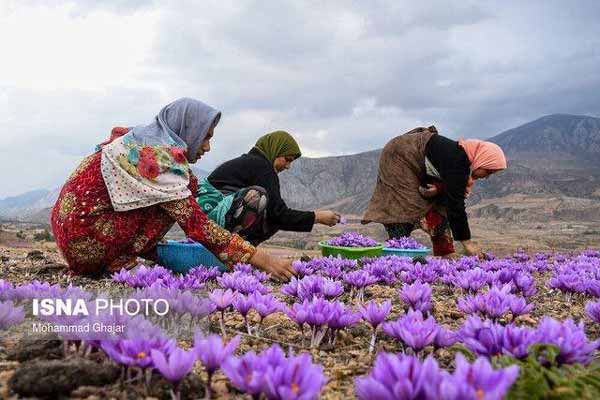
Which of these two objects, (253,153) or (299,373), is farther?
(253,153)

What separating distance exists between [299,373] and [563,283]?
115 inches

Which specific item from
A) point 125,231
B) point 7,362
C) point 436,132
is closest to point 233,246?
point 125,231

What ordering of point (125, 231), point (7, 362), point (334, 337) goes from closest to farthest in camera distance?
point (7, 362)
point (334, 337)
point (125, 231)

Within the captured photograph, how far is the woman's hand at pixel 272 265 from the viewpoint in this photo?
147 inches

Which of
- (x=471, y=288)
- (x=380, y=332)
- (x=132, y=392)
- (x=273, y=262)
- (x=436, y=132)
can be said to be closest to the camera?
(x=132, y=392)

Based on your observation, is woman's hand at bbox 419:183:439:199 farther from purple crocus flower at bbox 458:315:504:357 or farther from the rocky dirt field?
purple crocus flower at bbox 458:315:504:357

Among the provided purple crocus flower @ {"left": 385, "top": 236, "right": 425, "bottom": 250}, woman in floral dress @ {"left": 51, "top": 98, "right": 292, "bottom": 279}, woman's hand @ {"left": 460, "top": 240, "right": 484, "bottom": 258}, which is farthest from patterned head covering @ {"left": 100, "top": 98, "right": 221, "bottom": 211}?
woman's hand @ {"left": 460, "top": 240, "right": 484, "bottom": 258}

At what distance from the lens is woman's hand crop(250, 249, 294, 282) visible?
12.2 feet

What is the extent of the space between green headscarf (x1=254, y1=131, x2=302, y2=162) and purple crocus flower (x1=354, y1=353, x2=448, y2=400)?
5272 mm

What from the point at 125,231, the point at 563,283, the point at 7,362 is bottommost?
the point at 563,283

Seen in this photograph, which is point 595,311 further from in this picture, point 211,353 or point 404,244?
point 404,244

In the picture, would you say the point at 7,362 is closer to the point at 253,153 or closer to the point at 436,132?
the point at 253,153

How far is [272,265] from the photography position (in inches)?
148

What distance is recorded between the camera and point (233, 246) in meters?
3.77
